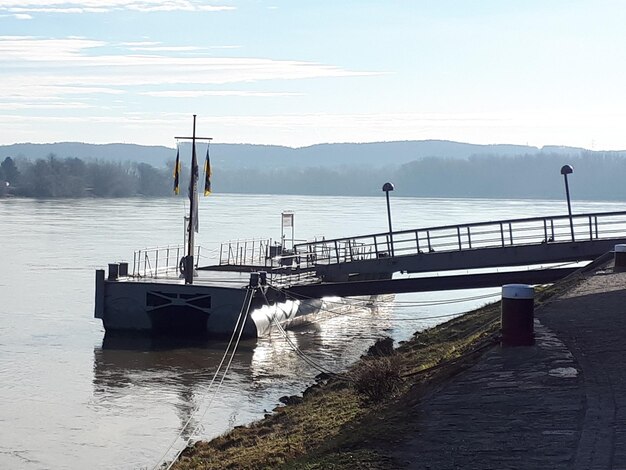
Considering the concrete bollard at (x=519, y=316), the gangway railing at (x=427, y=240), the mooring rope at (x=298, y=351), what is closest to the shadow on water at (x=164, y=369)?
the mooring rope at (x=298, y=351)

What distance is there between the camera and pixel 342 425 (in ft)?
46.7

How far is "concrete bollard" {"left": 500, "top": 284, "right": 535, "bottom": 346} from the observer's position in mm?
13555

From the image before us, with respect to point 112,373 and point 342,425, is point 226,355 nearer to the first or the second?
point 112,373

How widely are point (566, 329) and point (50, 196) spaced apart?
16457 centimetres

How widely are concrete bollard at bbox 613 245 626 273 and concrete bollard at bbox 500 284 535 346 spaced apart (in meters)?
11.4

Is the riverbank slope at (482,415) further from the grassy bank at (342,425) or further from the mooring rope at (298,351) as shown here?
the mooring rope at (298,351)

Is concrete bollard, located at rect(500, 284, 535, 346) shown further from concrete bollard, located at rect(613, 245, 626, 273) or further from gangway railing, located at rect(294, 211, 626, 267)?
gangway railing, located at rect(294, 211, 626, 267)

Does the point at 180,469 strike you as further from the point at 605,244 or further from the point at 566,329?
the point at 605,244

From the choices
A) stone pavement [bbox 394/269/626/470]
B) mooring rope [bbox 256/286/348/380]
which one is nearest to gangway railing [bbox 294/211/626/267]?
mooring rope [bbox 256/286/348/380]

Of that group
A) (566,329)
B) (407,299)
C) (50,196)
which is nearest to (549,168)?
(50,196)

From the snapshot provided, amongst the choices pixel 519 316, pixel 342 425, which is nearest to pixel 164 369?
pixel 342 425

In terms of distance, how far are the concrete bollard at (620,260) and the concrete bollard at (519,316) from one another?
448 inches

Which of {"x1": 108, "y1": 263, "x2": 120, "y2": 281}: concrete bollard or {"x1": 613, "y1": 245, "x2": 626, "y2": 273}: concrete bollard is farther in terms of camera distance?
{"x1": 108, "y1": 263, "x2": 120, "y2": 281}: concrete bollard

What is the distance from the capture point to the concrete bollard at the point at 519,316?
1355 cm
